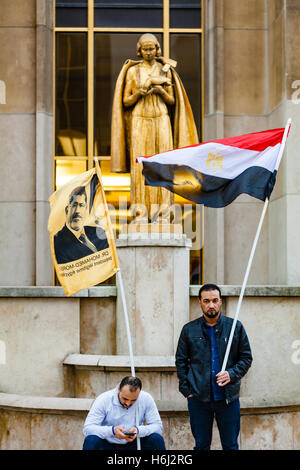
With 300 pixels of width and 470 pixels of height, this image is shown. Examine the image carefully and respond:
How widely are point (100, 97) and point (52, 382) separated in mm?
6790

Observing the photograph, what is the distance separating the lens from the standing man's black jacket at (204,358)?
513 cm

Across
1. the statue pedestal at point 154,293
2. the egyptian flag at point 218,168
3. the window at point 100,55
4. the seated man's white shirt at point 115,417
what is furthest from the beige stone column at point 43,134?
the seated man's white shirt at point 115,417

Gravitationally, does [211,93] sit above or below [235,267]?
above

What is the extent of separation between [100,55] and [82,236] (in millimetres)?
→ 7560

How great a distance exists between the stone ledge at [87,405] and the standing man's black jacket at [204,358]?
139 centimetres

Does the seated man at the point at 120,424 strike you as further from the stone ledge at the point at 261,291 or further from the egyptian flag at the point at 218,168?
the stone ledge at the point at 261,291

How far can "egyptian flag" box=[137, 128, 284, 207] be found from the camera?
5.97 metres

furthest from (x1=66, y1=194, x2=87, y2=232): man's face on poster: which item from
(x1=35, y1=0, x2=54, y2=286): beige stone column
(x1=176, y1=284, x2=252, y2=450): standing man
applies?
(x1=35, y1=0, x2=54, y2=286): beige stone column

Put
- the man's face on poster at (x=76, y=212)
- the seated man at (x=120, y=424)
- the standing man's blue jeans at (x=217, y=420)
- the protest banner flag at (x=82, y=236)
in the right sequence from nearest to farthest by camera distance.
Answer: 1. the seated man at (x=120, y=424)
2. the standing man's blue jeans at (x=217, y=420)
3. the protest banner flag at (x=82, y=236)
4. the man's face on poster at (x=76, y=212)

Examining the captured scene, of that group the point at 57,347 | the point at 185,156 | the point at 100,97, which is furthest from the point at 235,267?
the point at 185,156

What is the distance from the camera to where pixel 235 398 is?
5.16 meters

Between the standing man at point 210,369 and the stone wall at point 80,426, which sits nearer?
the standing man at point 210,369
